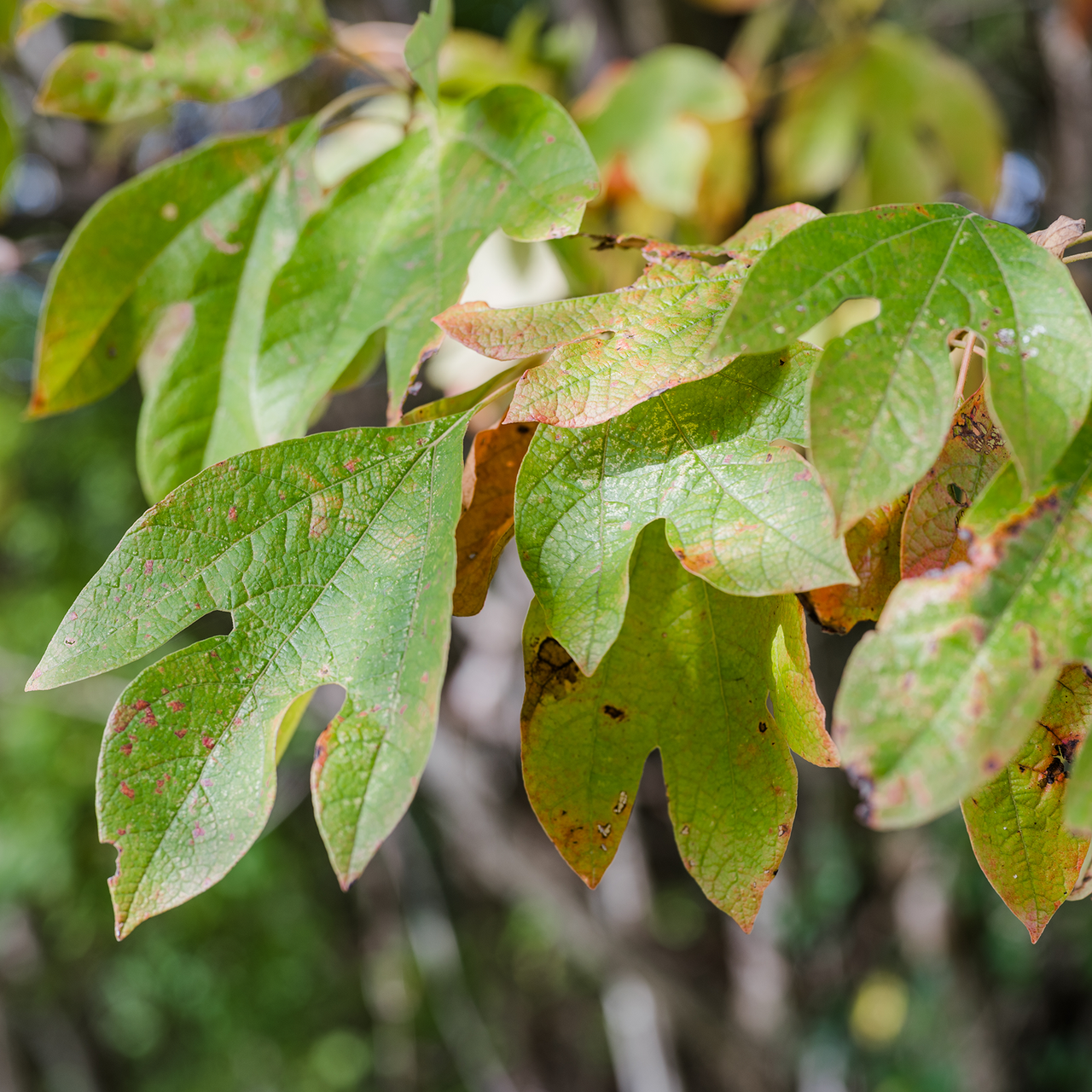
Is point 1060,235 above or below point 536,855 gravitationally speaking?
above

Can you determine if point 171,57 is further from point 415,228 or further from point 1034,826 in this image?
point 1034,826

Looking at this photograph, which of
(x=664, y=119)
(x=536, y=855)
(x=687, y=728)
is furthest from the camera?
(x=536, y=855)

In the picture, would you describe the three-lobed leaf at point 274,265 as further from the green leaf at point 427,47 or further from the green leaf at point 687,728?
the green leaf at point 687,728

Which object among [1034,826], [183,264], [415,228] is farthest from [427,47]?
[1034,826]

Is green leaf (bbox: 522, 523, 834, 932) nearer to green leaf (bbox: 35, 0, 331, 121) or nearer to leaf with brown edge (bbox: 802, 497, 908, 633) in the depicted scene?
leaf with brown edge (bbox: 802, 497, 908, 633)

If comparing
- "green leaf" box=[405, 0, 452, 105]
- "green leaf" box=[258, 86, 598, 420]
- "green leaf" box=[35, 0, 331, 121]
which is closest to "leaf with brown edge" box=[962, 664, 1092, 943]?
"green leaf" box=[258, 86, 598, 420]

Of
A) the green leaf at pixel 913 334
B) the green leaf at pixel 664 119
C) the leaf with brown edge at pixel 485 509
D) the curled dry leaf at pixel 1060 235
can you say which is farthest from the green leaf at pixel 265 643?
the green leaf at pixel 664 119
